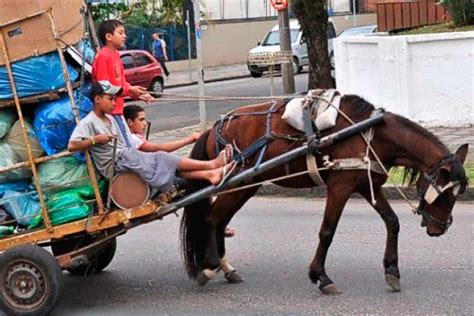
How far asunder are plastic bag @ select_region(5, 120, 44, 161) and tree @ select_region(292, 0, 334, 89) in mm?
13043

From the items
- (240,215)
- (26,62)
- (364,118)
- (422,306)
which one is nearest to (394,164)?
(364,118)

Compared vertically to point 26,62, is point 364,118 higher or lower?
lower

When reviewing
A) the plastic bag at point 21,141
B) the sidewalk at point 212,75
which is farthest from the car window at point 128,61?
the plastic bag at point 21,141

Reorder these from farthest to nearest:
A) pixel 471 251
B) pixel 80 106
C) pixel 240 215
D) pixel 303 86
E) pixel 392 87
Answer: pixel 303 86 < pixel 392 87 < pixel 240 215 < pixel 471 251 < pixel 80 106

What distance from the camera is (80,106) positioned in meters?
7.26

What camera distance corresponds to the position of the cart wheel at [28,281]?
22.3ft

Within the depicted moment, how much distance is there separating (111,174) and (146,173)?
258 millimetres

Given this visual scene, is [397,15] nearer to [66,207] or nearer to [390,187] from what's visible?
[390,187]

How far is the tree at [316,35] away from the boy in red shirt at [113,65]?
12.5m

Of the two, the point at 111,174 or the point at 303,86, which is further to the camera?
the point at 303,86

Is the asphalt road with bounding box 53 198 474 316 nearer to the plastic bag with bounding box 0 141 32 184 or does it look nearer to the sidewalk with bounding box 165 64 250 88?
the plastic bag with bounding box 0 141 32 184

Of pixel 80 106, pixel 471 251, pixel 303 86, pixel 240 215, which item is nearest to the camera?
pixel 80 106

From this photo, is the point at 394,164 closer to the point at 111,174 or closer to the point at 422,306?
the point at 422,306

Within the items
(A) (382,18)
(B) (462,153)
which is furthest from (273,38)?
(B) (462,153)
